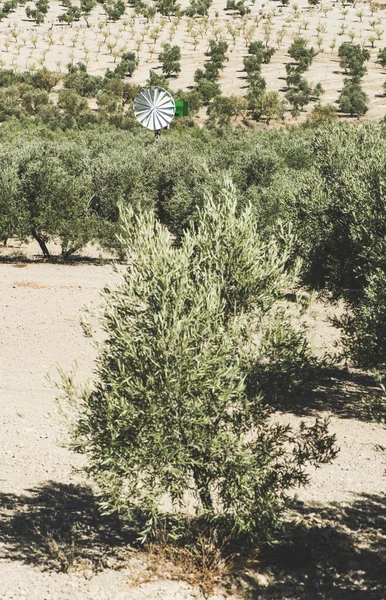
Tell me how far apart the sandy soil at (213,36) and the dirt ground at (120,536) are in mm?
75001

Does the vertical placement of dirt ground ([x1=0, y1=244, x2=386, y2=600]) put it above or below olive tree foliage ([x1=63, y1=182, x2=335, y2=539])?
below

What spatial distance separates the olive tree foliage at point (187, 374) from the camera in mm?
11062

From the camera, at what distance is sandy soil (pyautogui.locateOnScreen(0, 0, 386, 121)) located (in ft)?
327

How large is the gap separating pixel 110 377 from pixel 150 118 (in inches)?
1617

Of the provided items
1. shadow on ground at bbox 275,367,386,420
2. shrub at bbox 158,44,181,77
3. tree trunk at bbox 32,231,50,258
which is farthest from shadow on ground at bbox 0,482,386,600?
shrub at bbox 158,44,181,77

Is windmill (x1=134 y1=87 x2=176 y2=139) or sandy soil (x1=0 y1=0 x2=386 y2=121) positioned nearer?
windmill (x1=134 y1=87 x2=176 y2=139)

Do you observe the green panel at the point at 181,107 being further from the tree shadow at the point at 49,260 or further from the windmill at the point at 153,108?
the tree shadow at the point at 49,260

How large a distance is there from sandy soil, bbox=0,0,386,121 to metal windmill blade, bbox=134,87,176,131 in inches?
1779

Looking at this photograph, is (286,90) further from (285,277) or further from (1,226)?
(285,277)

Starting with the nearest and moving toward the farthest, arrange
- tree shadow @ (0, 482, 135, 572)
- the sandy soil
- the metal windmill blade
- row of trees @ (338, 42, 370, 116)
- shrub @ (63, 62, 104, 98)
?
1. tree shadow @ (0, 482, 135, 572)
2. the metal windmill blade
3. row of trees @ (338, 42, 370, 116)
4. shrub @ (63, 62, 104, 98)
5. the sandy soil

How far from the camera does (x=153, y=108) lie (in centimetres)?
4916

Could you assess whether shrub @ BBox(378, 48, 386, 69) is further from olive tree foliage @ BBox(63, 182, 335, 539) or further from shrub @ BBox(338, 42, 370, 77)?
olive tree foliage @ BBox(63, 182, 335, 539)

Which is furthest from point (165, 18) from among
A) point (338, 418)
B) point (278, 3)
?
point (338, 418)

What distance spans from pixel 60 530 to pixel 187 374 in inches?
239
